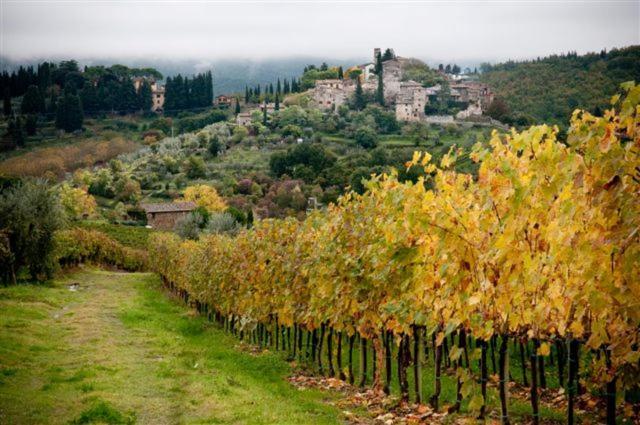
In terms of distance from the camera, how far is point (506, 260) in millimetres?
7602

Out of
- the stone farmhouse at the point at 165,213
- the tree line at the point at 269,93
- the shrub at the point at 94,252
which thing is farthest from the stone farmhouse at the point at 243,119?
the shrub at the point at 94,252

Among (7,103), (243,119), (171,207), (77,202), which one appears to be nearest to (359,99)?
(243,119)

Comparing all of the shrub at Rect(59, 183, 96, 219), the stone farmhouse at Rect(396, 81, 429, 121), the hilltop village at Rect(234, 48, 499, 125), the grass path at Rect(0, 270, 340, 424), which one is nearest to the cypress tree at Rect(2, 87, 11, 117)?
the hilltop village at Rect(234, 48, 499, 125)

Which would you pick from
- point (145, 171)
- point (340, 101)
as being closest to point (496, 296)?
point (145, 171)

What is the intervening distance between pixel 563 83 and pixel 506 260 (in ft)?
476

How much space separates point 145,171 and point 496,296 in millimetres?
108535

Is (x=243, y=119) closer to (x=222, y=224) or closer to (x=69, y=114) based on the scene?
(x=69, y=114)

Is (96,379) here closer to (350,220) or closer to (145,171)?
(350,220)

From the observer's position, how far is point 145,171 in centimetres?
11081

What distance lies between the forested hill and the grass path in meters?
94.0

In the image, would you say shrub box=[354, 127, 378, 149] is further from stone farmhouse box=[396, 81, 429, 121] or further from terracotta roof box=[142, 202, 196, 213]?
terracotta roof box=[142, 202, 196, 213]

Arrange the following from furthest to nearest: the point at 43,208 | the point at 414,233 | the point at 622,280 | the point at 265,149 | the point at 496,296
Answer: the point at 265,149
the point at 43,208
the point at 414,233
the point at 496,296
the point at 622,280

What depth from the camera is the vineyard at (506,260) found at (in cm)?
541

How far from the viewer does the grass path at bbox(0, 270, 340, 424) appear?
10.9 metres
